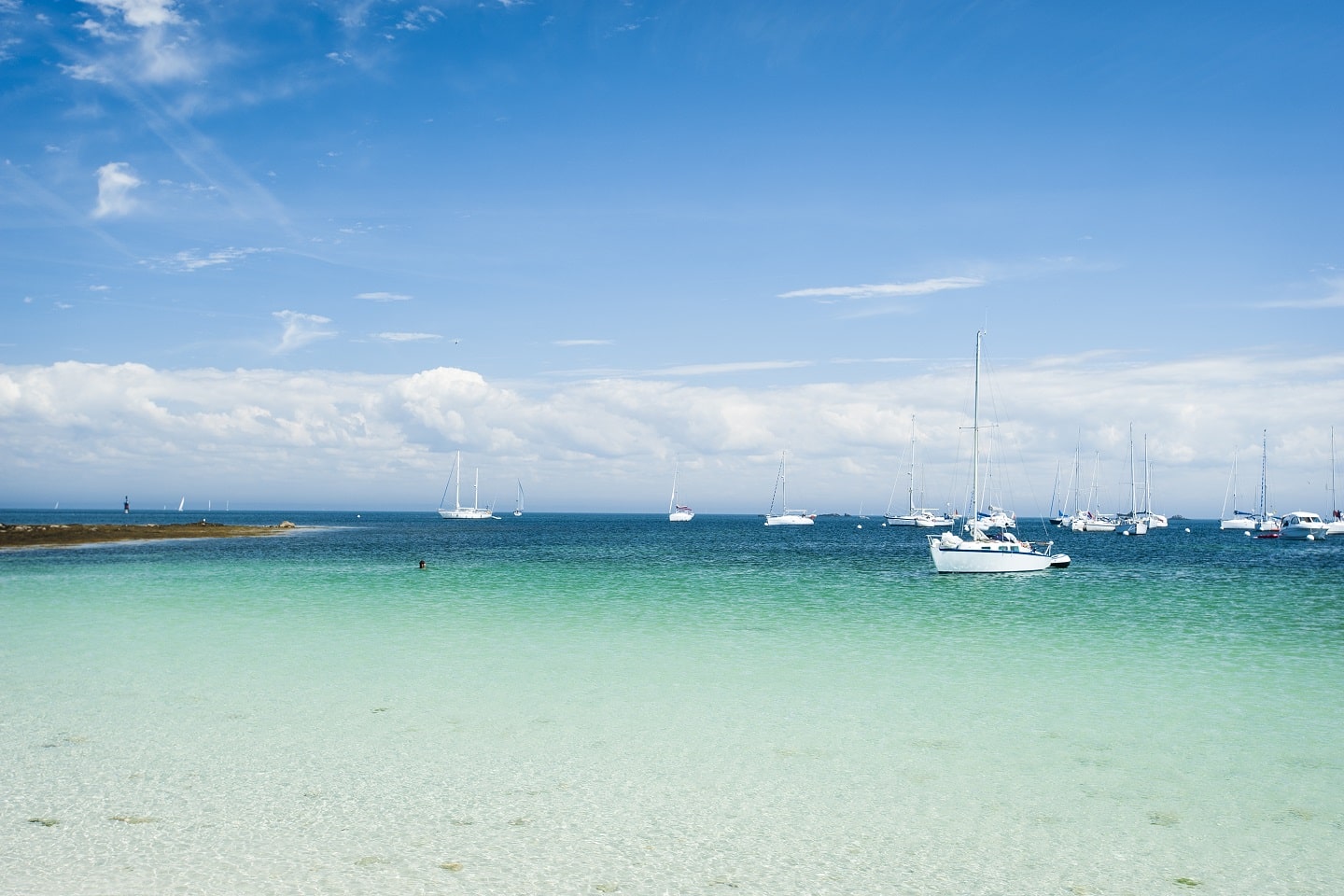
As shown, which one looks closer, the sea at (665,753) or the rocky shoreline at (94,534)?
the sea at (665,753)

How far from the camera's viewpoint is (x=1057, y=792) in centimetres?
1105

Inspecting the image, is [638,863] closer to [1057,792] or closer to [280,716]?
[1057,792]

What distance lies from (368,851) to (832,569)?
46.2 meters

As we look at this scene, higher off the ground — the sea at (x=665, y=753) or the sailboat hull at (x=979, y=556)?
the sailboat hull at (x=979, y=556)

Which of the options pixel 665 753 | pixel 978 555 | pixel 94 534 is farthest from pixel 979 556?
pixel 94 534

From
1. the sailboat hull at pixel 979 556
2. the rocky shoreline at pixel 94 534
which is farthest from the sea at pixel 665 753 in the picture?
the rocky shoreline at pixel 94 534

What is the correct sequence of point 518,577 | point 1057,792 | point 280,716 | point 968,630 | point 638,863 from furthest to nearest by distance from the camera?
point 518,577, point 968,630, point 280,716, point 1057,792, point 638,863

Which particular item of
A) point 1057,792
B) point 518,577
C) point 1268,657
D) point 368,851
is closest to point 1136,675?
point 1268,657

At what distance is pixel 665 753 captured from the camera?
12.7 metres

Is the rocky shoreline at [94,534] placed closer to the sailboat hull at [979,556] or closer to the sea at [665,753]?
the sea at [665,753]

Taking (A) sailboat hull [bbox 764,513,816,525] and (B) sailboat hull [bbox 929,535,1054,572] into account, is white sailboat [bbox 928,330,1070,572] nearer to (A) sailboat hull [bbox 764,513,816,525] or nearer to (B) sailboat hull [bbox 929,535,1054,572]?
A: (B) sailboat hull [bbox 929,535,1054,572]

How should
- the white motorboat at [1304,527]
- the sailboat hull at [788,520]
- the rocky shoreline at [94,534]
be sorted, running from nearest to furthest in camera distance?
the rocky shoreline at [94,534]
the white motorboat at [1304,527]
the sailboat hull at [788,520]

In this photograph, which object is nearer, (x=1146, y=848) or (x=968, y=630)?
(x=1146, y=848)

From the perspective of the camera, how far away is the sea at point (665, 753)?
873cm
